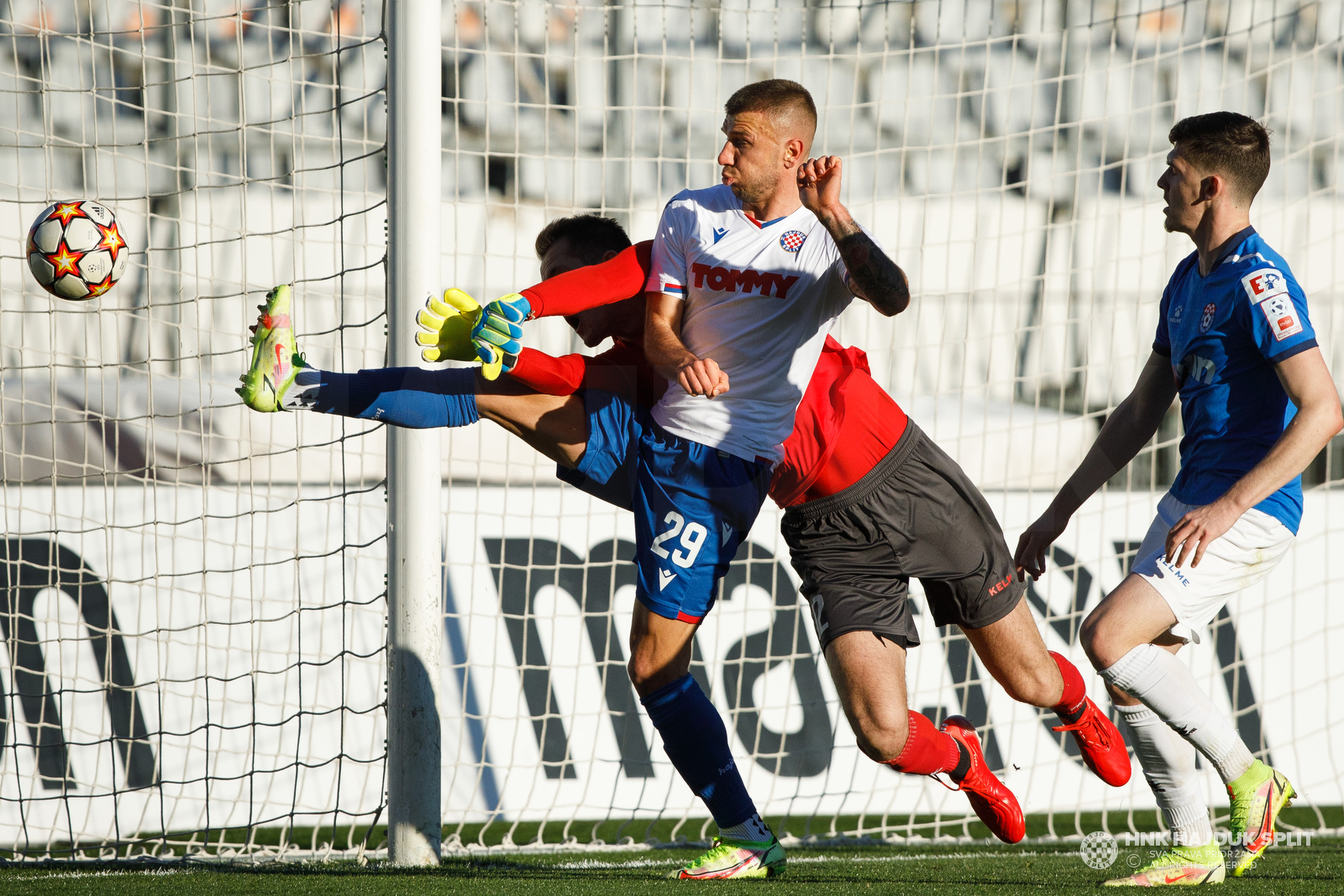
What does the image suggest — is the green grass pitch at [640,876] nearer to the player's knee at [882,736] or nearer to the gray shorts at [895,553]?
the player's knee at [882,736]

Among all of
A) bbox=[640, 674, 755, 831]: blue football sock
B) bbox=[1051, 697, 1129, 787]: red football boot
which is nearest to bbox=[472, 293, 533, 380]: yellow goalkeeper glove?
bbox=[640, 674, 755, 831]: blue football sock

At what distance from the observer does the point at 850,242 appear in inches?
98.9

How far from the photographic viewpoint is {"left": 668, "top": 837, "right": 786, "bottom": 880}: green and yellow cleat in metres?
2.93

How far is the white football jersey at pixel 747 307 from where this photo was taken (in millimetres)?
2777

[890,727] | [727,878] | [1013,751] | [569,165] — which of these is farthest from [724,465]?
[569,165]

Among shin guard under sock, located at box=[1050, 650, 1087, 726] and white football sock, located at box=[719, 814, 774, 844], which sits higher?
shin guard under sock, located at box=[1050, 650, 1087, 726]

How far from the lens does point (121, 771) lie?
14.1 feet

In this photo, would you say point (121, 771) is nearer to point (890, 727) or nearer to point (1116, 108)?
point (890, 727)

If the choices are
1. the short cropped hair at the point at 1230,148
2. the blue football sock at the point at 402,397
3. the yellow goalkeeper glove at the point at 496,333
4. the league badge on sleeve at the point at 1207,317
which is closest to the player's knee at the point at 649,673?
the blue football sock at the point at 402,397

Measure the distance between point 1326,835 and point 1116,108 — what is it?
5.06 metres

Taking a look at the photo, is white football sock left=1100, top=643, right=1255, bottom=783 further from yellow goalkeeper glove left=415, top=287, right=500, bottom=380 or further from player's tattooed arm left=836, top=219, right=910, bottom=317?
yellow goalkeeper glove left=415, top=287, right=500, bottom=380

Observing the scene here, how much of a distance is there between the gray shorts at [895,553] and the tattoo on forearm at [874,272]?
52cm

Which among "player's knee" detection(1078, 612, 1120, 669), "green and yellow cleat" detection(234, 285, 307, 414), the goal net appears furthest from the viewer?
the goal net

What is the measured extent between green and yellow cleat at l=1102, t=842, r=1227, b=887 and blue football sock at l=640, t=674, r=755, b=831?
91 cm
